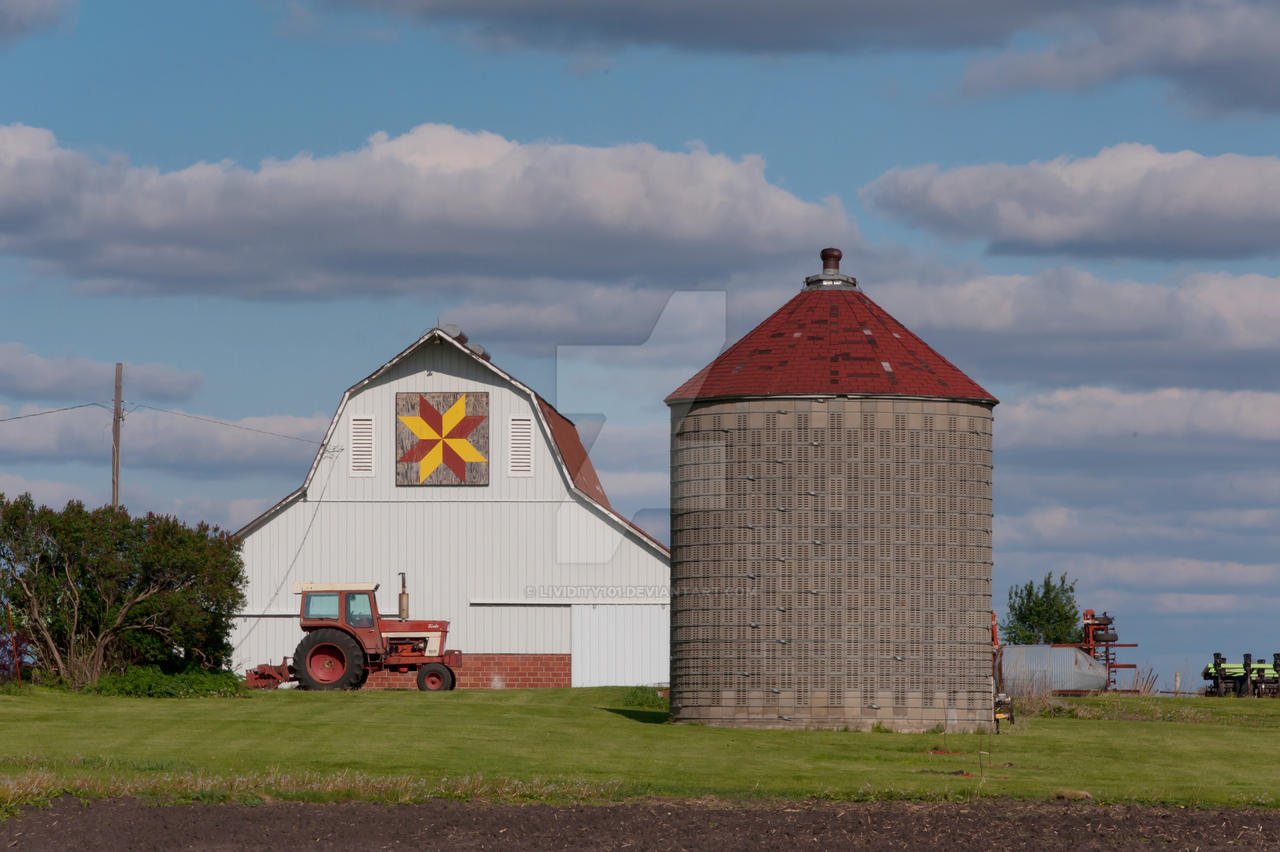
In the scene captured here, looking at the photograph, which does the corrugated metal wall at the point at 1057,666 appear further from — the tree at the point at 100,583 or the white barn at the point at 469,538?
the tree at the point at 100,583

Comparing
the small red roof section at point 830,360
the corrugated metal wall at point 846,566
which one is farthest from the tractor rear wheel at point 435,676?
the small red roof section at point 830,360

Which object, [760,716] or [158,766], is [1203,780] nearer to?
[760,716]

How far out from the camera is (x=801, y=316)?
29938 millimetres

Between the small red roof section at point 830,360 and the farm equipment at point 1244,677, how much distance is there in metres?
27.6

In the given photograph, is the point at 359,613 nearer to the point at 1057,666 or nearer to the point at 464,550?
the point at 464,550

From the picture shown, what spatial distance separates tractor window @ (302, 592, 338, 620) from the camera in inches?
1539

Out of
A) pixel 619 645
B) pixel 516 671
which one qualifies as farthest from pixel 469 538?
pixel 619 645

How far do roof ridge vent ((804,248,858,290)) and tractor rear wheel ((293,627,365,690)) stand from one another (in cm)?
1496

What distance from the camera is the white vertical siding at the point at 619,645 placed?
44.2 m

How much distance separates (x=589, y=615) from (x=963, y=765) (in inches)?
897

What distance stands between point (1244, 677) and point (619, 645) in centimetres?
2183

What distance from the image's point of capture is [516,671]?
145 feet

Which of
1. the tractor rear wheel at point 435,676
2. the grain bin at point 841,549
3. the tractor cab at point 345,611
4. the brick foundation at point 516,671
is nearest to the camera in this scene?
the grain bin at point 841,549

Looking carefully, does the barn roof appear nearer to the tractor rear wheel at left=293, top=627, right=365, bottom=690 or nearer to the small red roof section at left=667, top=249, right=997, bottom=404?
the tractor rear wheel at left=293, top=627, right=365, bottom=690
